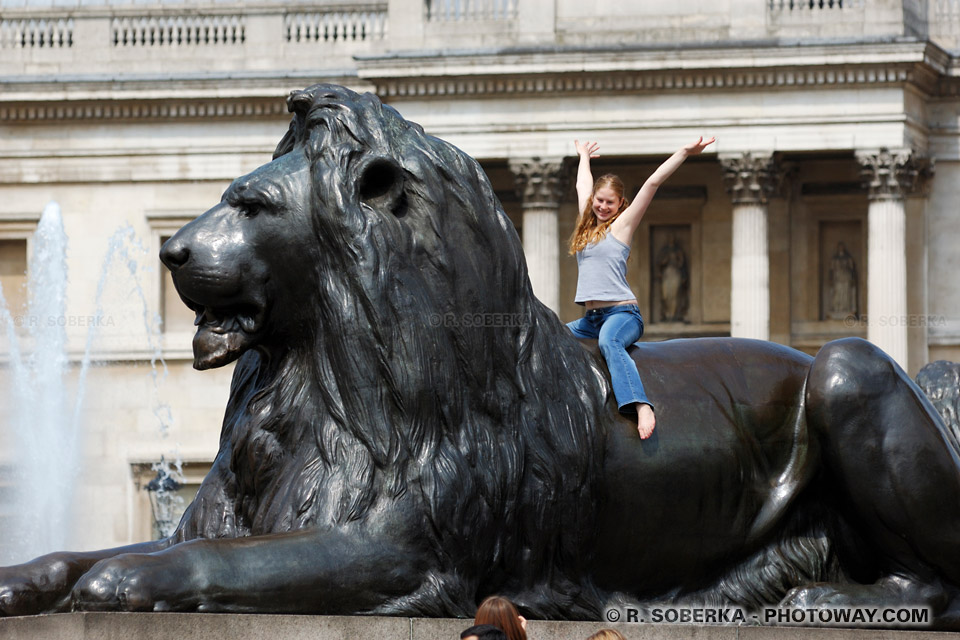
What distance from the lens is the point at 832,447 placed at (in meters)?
5.39

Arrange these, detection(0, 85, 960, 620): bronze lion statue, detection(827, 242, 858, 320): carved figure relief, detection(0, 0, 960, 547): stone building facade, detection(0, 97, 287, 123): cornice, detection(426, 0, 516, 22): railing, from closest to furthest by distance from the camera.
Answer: detection(0, 85, 960, 620): bronze lion statue → detection(0, 0, 960, 547): stone building facade → detection(426, 0, 516, 22): railing → detection(0, 97, 287, 123): cornice → detection(827, 242, 858, 320): carved figure relief


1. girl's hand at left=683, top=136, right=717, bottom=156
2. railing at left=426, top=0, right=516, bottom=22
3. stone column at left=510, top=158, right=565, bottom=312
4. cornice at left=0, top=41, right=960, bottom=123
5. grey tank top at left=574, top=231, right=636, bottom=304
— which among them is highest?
railing at left=426, top=0, right=516, bottom=22

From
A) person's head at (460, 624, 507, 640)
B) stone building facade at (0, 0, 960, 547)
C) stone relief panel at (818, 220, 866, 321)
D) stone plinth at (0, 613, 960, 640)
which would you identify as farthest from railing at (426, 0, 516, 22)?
person's head at (460, 624, 507, 640)

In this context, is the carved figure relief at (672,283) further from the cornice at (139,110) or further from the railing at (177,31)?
the railing at (177,31)

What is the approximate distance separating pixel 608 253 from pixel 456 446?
106cm

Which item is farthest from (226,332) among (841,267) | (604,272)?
(841,267)

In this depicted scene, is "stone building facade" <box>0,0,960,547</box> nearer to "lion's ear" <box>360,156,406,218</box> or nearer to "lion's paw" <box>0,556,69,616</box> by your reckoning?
"lion's paw" <box>0,556,69,616</box>

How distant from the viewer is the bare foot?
528 cm

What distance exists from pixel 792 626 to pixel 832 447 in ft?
1.83

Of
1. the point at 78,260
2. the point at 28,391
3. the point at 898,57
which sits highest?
the point at 898,57

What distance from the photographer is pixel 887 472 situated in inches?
211

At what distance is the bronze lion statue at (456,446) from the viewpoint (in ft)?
16.1

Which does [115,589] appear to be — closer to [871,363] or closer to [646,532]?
[646,532]

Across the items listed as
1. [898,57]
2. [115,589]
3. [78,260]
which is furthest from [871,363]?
[78,260]
